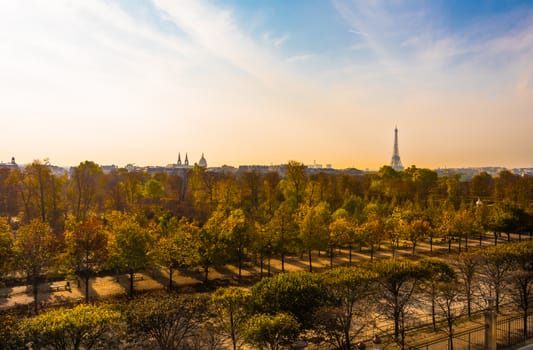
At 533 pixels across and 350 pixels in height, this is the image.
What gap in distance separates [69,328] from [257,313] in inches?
250

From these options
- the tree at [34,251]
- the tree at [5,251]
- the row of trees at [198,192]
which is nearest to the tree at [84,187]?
the row of trees at [198,192]

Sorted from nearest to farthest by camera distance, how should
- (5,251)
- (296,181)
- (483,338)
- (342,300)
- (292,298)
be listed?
(292,298)
(342,300)
(483,338)
(5,251)
(296,181)

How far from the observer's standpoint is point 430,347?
16.0 m

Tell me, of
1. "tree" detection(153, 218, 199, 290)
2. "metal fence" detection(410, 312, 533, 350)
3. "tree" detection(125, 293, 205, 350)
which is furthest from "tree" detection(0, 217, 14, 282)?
"metal fence" detection(410, 312, 533, 350)

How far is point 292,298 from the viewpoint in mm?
14523

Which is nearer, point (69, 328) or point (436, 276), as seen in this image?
point (69, 328)

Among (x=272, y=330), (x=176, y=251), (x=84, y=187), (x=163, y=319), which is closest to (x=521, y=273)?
(x=272, y=330)

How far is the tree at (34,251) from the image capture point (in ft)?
73.0

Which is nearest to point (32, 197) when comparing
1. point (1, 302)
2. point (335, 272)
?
point (1, 302)

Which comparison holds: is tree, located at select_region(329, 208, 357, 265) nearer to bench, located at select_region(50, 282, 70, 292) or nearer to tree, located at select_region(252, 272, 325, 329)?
tree, located at select_region(252, 272, 325, 329)

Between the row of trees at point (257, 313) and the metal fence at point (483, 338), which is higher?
the row of trees at point (257, 313)

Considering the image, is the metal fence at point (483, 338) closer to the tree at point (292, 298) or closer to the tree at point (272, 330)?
the tree at point (292, 298)

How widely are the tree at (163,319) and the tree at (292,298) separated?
92.4 inches

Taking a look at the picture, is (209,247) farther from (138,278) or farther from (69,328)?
(69,328)
